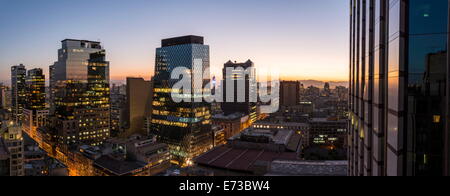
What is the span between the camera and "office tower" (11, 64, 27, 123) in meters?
133

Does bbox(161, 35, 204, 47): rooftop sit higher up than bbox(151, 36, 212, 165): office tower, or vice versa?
bbox(161, 35, 204, 47): rooftop

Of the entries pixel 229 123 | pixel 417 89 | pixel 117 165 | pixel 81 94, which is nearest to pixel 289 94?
pixel 229 123

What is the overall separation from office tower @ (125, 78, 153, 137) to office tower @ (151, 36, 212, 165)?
2891 centimetres

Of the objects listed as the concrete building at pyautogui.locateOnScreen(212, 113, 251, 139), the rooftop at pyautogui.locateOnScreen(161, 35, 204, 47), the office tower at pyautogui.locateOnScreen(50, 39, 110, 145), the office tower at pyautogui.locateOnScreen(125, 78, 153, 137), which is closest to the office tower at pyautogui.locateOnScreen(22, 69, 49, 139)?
the office tower at pyautogui.locateOnScreen(50, 39, 110, 145)

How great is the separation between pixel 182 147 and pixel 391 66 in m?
67.6

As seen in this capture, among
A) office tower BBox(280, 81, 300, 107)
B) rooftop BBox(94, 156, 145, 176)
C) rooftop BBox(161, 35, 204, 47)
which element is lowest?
rooftop BBox(94, 156, 145, 176)

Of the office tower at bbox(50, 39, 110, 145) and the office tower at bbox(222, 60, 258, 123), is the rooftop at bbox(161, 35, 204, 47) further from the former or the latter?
the office tower at bbox(222, 60, 258, 123)

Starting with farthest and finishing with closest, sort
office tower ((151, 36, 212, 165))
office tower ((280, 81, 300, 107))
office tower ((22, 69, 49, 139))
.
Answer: office tower ((280, 81, 300, 107))
office tower ((22, 69, 49, 139))
office tower ((151, 36, 212, 165))

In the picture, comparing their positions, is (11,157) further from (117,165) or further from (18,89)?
(18,89)

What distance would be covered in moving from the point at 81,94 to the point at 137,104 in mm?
→ 23269

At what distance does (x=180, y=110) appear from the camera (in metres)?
73.7

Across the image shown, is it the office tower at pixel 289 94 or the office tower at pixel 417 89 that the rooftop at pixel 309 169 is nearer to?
the office tower at pixel 417 89

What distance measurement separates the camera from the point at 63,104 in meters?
84.6
